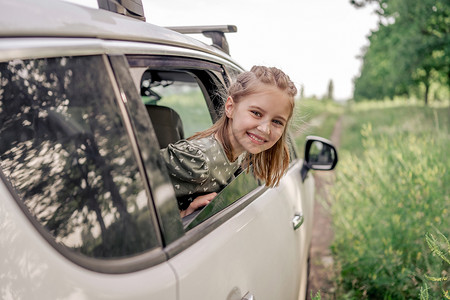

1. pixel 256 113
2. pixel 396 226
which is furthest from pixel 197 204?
pixel 396 226

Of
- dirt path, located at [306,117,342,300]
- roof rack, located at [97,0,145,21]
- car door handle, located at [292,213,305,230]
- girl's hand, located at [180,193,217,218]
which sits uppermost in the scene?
roof rack, located at [97,0,145,21]

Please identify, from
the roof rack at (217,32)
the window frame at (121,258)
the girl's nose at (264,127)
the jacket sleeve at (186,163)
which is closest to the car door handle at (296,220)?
the girl's nose at (264,127)

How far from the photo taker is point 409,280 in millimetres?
2846

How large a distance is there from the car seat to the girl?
2.00ft

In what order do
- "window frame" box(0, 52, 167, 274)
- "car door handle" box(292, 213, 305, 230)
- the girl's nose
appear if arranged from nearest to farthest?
"window frame" box(0, 52, 167, 274) < the girl's nose < "car door handle" box(292, 213, 305, 230)

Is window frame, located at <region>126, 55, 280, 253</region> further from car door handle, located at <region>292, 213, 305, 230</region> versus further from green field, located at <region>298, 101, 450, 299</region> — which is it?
green field, located at <region>298, 101, 450, 299</region>

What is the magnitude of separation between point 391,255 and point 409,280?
0.99 feet

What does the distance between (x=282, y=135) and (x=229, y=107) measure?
346mm

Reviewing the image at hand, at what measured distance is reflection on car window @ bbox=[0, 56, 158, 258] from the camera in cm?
89

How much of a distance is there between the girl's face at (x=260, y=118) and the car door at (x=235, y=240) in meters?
0.19

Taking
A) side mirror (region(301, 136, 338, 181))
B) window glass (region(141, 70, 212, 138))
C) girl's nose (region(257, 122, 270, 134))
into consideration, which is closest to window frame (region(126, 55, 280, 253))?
girl's nose (region(257, 122, 270, 134))

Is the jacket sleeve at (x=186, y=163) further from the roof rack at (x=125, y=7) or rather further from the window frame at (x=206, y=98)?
the roof rack at (x=125, y=7)

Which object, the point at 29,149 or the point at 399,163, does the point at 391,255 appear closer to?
the point at 399,163

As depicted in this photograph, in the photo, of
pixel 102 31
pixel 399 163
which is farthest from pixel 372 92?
pixel 102 31
